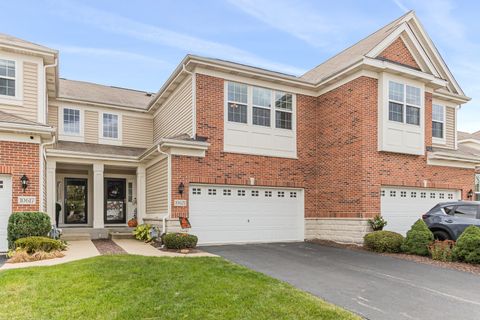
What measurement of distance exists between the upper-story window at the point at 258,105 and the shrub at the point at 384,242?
17.3ft

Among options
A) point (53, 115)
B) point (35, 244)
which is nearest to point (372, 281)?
point (35, 244)

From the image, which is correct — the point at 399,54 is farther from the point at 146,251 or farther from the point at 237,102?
the point at 146,251

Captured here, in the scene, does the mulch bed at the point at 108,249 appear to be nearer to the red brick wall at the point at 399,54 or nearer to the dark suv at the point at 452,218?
the dark suv at the point at 452,218

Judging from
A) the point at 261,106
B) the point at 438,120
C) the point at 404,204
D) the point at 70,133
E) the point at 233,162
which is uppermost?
the point at 261,106

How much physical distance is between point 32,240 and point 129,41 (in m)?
13.2

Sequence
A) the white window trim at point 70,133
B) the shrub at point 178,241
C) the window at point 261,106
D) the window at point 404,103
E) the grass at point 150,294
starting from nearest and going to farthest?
1. the grass at point 150,294
2. the shrub at point 178,241
3. the window at point 404,103
4. the window at point 261,106
5. the white window trim at point 70,133

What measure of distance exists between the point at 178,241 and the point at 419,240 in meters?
7.36

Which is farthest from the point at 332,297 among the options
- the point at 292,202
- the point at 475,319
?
the point at 292,202

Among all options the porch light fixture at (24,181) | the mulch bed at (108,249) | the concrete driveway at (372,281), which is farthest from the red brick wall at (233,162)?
the porch light fixture at (24,181)

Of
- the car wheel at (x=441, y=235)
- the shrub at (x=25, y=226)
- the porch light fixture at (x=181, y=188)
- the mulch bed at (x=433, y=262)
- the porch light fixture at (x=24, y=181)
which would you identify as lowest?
Answer: the mulch bed at (x=433, y=262)

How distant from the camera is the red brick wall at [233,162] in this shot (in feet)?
42.0

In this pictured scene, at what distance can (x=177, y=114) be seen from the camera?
1498 centimetres

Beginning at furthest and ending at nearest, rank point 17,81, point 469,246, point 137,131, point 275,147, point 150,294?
point 137,131 → point 275,147 → point 17,81 → point 469,246 → point 150,294

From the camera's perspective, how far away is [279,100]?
1463cm
